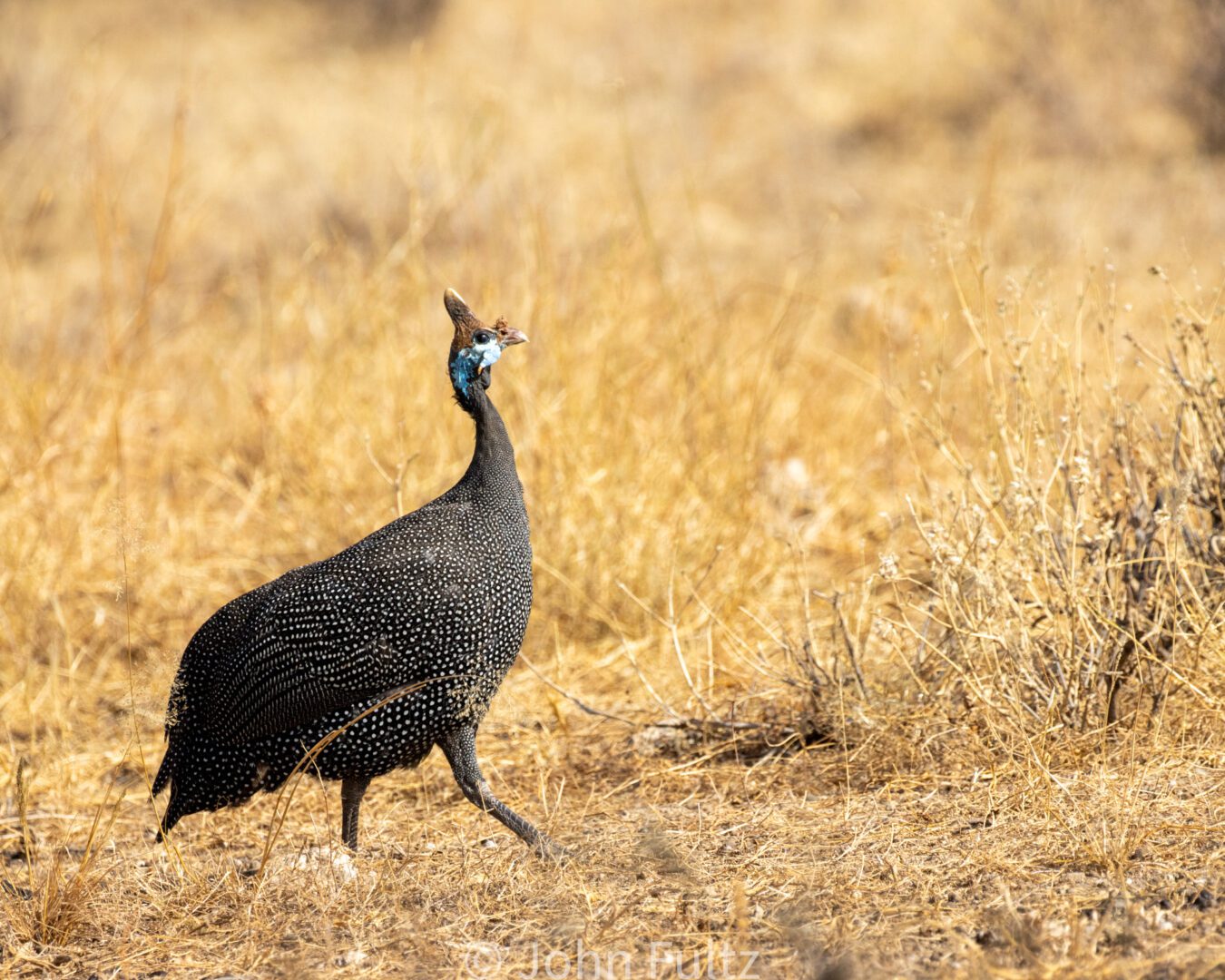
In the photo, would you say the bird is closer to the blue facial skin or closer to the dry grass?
the blue facial skin

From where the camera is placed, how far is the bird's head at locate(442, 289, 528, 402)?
10.6 ft

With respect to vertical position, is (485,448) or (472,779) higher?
(485,448)

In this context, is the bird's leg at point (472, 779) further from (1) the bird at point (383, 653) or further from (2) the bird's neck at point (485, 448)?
(2) the bird's neck at point (485, 448)

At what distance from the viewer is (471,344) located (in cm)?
324

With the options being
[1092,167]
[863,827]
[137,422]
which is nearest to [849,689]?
[863,827]

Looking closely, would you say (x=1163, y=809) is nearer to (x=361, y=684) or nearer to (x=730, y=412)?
(x=361, y=684)

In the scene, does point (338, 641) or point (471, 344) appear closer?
point (338, 641)

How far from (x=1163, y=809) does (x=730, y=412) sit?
246 cm

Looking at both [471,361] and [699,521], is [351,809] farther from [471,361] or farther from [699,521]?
[699,521]

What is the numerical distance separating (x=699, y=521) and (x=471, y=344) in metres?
1.60

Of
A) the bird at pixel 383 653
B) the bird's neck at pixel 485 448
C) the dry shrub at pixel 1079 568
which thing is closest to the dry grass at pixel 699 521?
the dry shrub at pixel 1079 568

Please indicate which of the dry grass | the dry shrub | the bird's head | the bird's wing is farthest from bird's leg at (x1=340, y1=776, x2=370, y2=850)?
the dry shrub

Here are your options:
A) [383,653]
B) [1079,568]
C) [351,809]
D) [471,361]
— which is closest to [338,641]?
[383,653]

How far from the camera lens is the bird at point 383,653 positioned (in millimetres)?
3100
